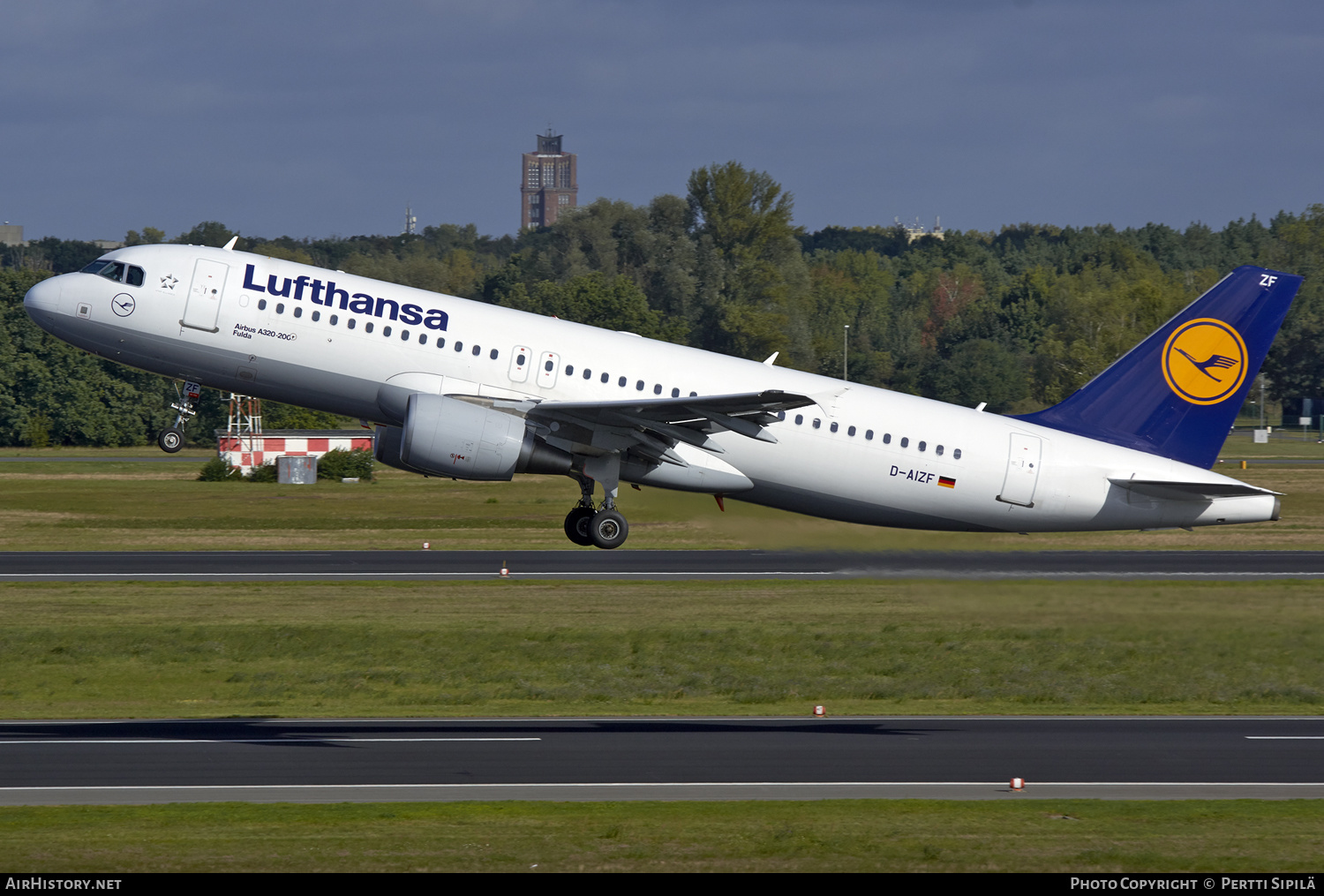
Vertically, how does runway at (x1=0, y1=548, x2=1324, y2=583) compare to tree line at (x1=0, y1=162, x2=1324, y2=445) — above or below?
below

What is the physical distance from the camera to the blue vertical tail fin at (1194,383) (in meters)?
34.6

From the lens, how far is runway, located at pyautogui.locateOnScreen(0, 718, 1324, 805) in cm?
2792

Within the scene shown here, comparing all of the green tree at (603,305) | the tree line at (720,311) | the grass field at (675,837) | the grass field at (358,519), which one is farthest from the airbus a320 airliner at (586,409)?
the green tree at (603,305)

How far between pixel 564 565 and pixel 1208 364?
95.6 feet

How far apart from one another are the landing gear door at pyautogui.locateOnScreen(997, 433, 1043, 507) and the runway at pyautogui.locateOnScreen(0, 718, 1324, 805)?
567 cm

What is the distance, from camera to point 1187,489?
32.9 metres

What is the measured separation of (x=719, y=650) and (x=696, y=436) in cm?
1207

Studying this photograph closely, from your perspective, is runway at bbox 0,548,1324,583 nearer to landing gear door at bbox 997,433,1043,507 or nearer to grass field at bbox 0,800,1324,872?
landing gear door at bbox 997,433,1043,507

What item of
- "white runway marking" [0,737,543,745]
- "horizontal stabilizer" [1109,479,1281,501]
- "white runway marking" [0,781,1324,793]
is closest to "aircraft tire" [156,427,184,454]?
"white runway marking" [0,737,543,745]

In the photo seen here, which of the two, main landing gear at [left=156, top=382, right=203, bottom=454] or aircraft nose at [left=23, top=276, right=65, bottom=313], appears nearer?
aircraft nose at [left=23, top=276, right=65, bottom=313]

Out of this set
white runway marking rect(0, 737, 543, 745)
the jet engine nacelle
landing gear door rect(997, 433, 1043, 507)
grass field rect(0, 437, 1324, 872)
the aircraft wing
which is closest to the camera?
grass field rect(0, 437, 1324, 872)

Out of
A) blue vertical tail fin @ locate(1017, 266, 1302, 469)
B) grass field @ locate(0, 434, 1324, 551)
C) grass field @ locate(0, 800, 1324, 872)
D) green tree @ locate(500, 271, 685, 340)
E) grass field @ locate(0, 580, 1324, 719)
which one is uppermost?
green tree @ locate(500, 271, 685, 340)

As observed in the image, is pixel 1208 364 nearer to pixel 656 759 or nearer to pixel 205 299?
pixel 656 759

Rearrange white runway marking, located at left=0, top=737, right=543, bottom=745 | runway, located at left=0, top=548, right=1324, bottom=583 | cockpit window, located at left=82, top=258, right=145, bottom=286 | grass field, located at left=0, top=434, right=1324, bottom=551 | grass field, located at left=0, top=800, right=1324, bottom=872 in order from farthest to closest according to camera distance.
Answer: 1. grass field, located at left=0, top=434, right=1324, bottom=551
2. runway, located at left=0, top=548, right=1324, bottom=583
3. white runway marking, located at left=0, top=737, right=543, bottom=745
4. cockpit window, located at left=82, top=258, right=145, bottom=286
5. grass field, located at left=0, top=800, right=1324, bottom=872
